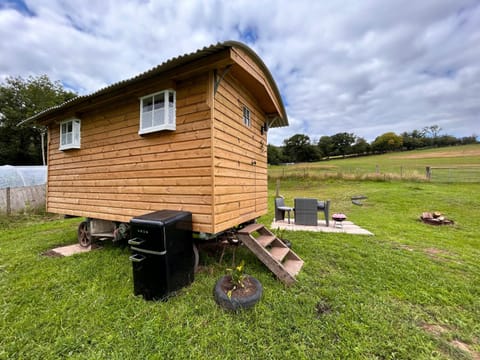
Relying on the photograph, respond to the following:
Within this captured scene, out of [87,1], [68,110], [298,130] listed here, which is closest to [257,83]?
[68,110]

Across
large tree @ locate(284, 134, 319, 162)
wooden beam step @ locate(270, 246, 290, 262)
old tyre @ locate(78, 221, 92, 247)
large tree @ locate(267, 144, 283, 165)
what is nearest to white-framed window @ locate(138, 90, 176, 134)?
wooden beam step @ locate(270, 246, 290, 262)

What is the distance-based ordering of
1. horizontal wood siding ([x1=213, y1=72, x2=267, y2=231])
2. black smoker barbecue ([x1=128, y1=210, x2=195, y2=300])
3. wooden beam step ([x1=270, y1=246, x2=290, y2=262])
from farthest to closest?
wooden beam step ([x1=270, y1=246, x2=290, y2=262])
horizontal wood siding ([x1=213, y1=72, x2=267, y2=231])
black smoker barbecue ([x1=128, y1=210, x2=195, y2=300])

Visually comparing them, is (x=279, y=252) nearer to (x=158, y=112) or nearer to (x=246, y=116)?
(x=246, y=116)

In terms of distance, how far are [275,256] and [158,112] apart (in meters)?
3.24

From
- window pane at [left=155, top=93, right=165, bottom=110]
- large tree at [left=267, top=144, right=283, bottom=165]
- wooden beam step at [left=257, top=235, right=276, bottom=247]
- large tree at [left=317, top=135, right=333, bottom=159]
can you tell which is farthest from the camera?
large tree at [left=317, top=135, right=333, bottom=159]

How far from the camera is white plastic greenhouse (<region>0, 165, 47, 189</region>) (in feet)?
30.4

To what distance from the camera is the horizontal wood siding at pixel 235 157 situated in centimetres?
293

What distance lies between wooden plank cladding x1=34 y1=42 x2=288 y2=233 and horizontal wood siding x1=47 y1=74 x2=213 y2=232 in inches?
0.6

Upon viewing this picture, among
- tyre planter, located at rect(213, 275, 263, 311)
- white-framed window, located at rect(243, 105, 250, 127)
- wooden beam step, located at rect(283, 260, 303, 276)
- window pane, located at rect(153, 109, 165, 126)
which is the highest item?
white-framed window, located at rect(243, 105, 250, 127)

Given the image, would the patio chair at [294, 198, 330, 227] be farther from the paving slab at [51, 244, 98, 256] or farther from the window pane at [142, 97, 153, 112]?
the paving slab at [51, 244, 98, 256]

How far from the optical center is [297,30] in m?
6.07

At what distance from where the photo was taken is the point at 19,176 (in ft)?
32.2

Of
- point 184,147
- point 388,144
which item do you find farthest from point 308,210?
point 388,144

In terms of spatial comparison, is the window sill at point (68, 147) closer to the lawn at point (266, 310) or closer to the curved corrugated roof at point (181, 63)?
the curved corrugated roof at point (181, 63)
